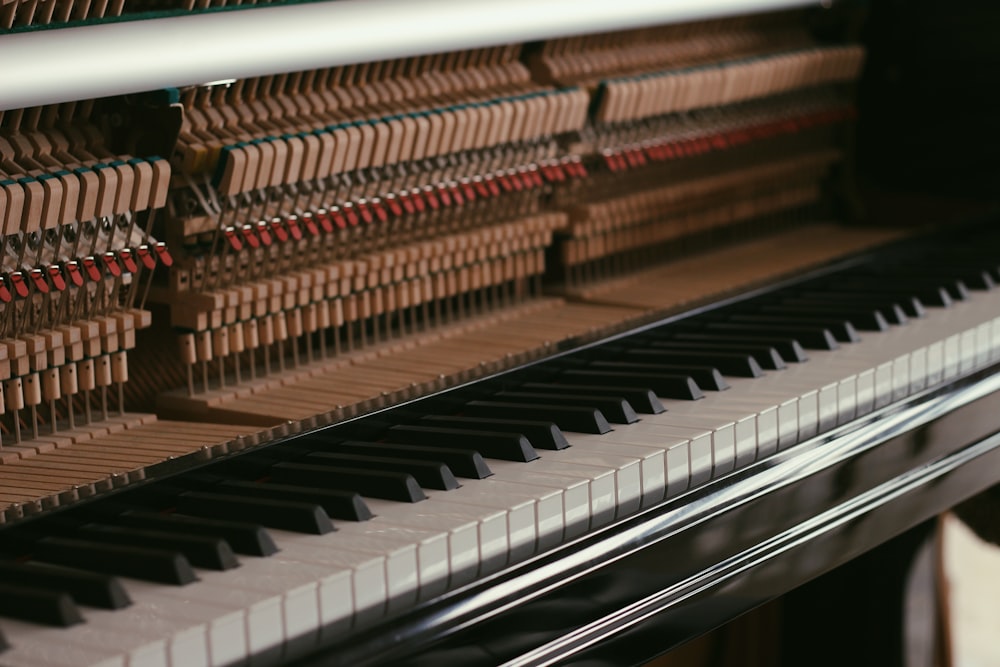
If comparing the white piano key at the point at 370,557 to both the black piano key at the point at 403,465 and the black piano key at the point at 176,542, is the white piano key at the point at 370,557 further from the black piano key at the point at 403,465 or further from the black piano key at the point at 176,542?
the black piano key at the point at 403,465

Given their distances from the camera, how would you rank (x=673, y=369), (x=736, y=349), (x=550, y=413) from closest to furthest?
1. (x=550, y=413)
2. (x=673, y=369)
3. (x=736, y=349)

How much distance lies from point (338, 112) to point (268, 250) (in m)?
0.33

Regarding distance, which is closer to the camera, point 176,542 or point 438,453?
point 176,542

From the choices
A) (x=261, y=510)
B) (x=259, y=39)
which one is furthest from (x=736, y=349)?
(x=261, y=510)

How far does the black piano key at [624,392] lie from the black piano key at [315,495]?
620mm

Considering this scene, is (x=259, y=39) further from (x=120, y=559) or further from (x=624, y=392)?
(x=120, y=559)

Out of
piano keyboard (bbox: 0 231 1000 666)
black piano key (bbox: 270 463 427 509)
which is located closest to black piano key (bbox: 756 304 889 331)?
piano keyboard (bbox: 0 231 1000 666)

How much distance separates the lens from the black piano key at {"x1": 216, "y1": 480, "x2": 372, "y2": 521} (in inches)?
74.8

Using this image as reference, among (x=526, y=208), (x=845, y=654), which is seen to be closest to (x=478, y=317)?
(x=526, y=208)

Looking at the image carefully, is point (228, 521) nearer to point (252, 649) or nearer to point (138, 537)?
point (138, 537)

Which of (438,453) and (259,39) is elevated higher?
(259,39)

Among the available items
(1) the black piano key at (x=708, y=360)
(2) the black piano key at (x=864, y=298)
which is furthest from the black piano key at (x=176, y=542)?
(2) the black piano key at (x=864, y=298)

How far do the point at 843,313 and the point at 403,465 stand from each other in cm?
132

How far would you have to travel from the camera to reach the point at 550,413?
233cm
